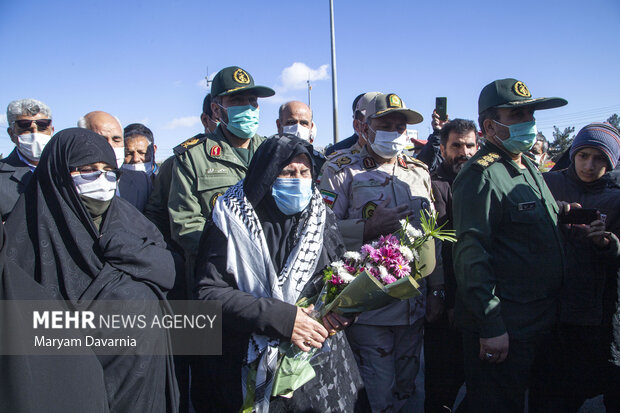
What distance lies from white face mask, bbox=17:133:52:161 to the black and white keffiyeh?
7.11 feet

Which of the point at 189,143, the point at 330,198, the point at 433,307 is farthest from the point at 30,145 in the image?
the point at 433,307

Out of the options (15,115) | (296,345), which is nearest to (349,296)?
(296,345)

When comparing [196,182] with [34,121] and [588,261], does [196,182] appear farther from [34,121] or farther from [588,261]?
[588,261]

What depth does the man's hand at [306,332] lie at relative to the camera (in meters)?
1.97

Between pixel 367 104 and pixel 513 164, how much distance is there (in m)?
1.30

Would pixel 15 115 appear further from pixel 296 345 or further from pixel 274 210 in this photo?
pixel 296 345

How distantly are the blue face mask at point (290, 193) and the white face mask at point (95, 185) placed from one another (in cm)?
90

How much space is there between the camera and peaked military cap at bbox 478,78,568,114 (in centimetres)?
263

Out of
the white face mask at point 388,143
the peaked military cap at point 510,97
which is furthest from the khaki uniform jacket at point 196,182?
the peaked military cap at point 510,97

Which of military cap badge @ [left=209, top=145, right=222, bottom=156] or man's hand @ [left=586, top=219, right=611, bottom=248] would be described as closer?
man's hand @ [left=586, top=219, right=611, bottom=248]

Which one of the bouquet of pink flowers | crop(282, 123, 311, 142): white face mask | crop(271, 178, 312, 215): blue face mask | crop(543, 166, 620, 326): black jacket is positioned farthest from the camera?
crop(282, 123, 311, 142): white face mask

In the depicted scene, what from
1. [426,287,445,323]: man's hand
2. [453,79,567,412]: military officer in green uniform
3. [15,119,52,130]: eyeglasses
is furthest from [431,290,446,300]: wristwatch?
[15,119,52,130]: eyeglasses

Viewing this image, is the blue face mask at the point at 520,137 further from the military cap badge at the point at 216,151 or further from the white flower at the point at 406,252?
the military cap badge at the point at 216,151

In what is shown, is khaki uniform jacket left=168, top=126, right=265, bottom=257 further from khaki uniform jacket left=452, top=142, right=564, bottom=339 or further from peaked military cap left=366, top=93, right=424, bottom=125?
khaki uniform jacket left=452, top=142, right=564, bottom=339
